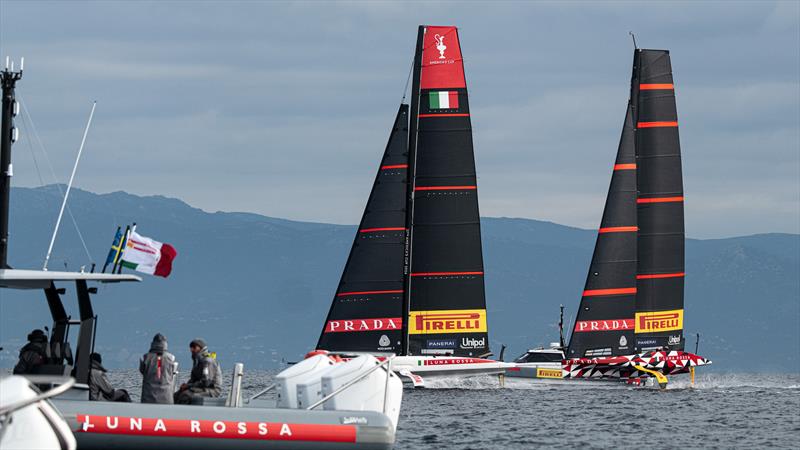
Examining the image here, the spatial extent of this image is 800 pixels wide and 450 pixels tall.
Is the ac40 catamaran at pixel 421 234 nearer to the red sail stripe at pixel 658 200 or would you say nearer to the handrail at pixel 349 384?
the red sail stripe at pixel 658 200

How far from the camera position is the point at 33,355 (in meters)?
24.0

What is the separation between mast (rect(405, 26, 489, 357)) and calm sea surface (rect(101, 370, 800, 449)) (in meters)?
2.78

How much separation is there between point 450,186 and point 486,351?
646 cm

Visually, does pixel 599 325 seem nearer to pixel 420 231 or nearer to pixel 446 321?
pixel 446 321

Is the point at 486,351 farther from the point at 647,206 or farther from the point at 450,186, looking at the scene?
the point at 647,206

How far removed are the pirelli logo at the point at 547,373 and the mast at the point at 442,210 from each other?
1392 centimetres

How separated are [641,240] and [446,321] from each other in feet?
53.0

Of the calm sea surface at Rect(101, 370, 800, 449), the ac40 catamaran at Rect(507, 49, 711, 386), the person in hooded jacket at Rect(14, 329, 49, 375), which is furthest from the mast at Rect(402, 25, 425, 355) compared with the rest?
the person in hooded jacket at Rect(14, 329, 49, 375)

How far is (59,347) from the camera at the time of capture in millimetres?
24344

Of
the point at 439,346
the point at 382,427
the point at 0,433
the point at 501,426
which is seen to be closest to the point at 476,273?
the point at 439,346

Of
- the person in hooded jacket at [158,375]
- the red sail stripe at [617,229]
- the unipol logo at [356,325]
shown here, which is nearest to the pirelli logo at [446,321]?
the unipol logo at [356,325]

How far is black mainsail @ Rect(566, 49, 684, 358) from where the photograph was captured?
6694 centimetres

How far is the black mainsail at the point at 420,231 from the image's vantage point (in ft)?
179

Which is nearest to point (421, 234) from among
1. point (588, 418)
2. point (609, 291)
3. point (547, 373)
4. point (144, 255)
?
point (588, 418)
